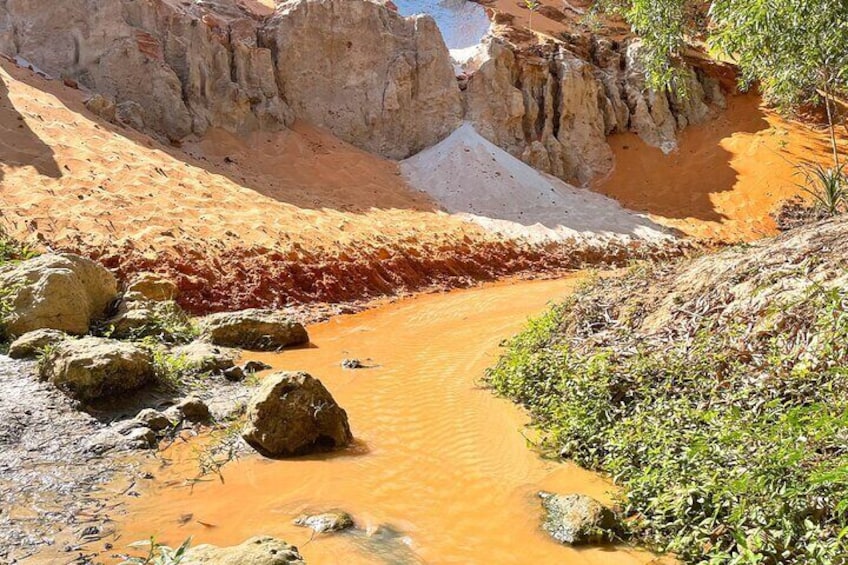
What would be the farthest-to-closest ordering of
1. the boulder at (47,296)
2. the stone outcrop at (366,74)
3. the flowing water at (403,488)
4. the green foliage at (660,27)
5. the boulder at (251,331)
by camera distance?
the stone outcrop at (366,74) → the boulder at (251,331) → the boulder at (47,296) → the green foliage at (660,27) → the flowing water at (403,488)

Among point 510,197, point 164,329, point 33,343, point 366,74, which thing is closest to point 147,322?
point 164,329

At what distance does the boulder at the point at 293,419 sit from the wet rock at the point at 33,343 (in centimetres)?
294

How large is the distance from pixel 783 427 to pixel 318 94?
1996 centimetres

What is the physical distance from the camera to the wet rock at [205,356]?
251 inches

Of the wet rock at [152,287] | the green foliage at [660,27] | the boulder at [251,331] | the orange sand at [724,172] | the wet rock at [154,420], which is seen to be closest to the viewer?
the wet rock at [154,420]

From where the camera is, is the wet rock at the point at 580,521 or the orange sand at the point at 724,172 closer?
the wet rock at the point at 580,521

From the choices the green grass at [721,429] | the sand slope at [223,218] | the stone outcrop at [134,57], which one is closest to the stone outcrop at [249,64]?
the stone outcrop at [134,57]

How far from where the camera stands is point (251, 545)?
8.58ft

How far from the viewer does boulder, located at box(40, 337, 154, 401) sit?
5.13 m

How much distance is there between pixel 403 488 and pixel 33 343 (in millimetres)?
4655

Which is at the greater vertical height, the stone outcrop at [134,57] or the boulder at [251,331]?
the stone outcrop at [134,57]

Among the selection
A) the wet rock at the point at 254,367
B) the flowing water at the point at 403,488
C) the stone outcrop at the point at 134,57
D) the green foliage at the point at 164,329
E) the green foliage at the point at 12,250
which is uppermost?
the stone outcrop at the point at 134,57

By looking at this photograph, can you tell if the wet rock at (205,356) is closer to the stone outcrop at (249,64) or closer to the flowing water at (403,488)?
the flowing water at (403,488)

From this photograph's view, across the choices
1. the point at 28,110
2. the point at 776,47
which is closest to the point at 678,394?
the point at 776,47
